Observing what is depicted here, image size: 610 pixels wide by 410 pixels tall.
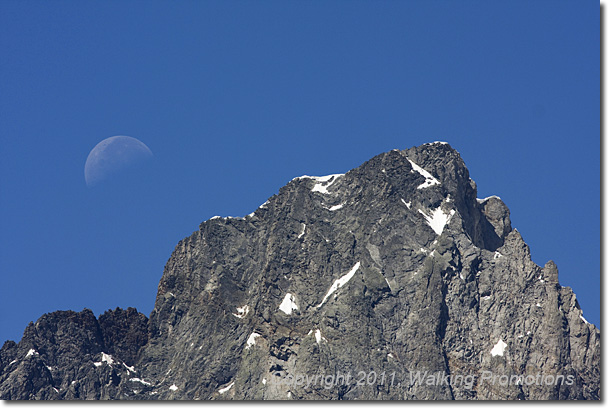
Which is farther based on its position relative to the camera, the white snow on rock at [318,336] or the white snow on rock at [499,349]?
the white snow on rock at [318,336]

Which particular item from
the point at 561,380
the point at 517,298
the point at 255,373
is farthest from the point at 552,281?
the point at 255,373

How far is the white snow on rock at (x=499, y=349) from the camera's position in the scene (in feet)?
625

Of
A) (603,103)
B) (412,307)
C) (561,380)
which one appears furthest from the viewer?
(412,307)

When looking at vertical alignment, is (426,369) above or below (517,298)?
below

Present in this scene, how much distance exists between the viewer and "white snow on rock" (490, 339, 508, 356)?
190562 millimetres

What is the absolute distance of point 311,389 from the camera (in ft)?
618

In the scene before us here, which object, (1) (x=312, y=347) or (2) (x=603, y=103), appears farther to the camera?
(1) (x=312, y=347)

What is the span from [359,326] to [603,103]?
97.1m

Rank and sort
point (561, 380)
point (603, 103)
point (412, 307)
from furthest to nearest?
point (412, 307)
point (561, 380)
point (603, 103)

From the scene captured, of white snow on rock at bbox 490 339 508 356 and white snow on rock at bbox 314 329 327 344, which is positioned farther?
white snow on rock at bbox 314 329 327 344

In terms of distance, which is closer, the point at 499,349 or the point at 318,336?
the point at 499,349

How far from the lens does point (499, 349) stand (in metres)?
191

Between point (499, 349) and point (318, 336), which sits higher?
point (318, 336)

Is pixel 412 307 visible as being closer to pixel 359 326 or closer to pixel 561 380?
pixel 359 326
